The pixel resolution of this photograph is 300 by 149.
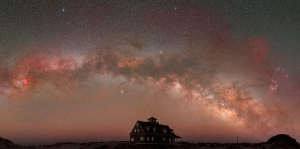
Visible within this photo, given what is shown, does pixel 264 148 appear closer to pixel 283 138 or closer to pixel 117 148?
pixel 283 138

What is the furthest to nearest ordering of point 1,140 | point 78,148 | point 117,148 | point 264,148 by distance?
point 1,140 → point 78,148 → point 264,148 → point 117,148

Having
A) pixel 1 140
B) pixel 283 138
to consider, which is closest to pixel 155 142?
pixel 283 138

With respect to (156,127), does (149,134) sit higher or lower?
lower

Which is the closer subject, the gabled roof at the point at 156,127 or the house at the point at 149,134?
the house at the point at 149,134

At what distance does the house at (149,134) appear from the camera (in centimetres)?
6606

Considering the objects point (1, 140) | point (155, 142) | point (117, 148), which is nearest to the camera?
point (117, 148)

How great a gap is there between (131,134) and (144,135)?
208 inches

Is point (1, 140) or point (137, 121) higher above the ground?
point (137, 121)

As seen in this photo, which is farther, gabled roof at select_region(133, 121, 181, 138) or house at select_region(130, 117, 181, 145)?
gabled roof at select_region(133, 121, 181, 138)

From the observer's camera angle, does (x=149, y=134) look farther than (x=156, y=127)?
No

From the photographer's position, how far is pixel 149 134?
66875 mm

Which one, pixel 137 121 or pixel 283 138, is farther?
pixel 283 138

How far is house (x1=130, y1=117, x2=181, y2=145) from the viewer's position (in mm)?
66062

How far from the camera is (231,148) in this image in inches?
2542
